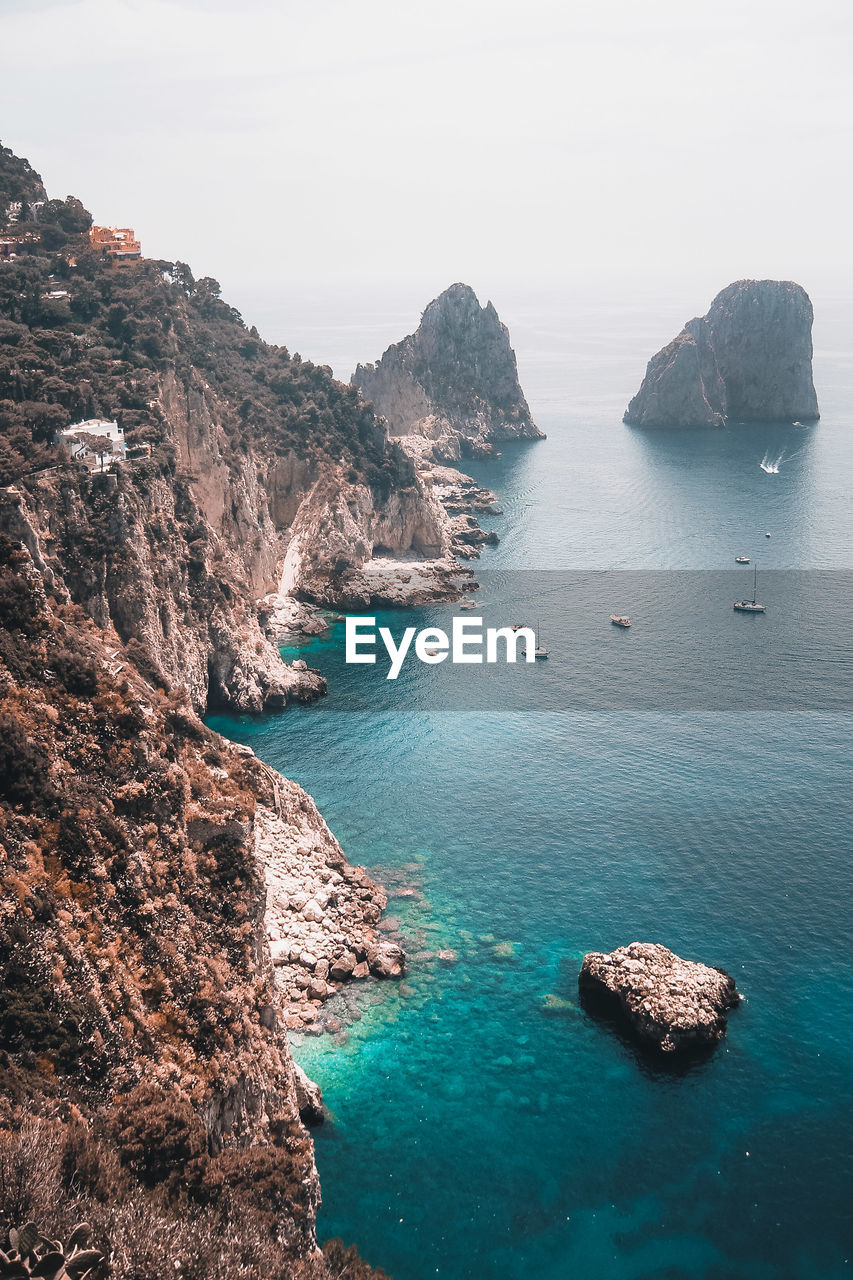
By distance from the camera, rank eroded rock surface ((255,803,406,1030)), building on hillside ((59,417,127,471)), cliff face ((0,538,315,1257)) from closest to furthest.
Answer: cliff face ((0,538,315,1257)) < eroded rock surface ((255,803,406,1030)) < building on hillside ((59,417,127,471))

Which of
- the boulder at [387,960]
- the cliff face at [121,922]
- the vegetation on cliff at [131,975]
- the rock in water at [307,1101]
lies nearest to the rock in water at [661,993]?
the boulder at [387,960]

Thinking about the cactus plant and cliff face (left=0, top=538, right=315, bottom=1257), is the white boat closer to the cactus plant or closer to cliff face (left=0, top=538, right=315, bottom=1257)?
cliff face (left=0, top=538, right=315, bottom=1257)

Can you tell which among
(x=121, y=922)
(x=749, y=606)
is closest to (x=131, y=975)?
(x=121, y=922)

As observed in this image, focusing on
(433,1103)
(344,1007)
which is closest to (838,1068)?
(433,1103)

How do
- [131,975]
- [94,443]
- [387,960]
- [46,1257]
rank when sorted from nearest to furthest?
[46,1257]
[131,975]
[387,960]
[94,443]

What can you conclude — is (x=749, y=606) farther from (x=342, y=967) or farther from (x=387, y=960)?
(x=342, y=967)

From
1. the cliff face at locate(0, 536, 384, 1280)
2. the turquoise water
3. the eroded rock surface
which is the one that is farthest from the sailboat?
the cliff face at locate(0, 536, 384, 1280)
